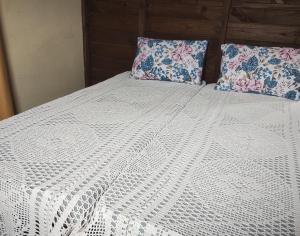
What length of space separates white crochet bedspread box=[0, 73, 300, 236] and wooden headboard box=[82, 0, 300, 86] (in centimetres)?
81

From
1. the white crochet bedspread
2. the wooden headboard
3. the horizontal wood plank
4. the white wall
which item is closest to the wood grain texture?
the white wall

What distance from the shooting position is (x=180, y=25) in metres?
2.20

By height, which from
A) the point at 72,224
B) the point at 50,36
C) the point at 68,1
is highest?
the point at 68,1

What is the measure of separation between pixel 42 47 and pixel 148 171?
69.0 inches

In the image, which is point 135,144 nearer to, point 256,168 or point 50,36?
point 256,168

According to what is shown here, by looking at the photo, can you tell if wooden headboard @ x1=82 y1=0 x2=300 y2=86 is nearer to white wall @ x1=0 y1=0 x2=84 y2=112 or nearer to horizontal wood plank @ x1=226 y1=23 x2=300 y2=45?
horizontal wood plank @ x1=226 y1=23 x2=300 y2=45

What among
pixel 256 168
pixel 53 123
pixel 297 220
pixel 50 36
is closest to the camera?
pixel 297 220

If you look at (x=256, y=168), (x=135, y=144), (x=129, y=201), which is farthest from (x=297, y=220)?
(x=135, y=144)

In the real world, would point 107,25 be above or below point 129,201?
above

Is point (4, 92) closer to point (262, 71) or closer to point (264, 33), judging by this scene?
point (262, 71)

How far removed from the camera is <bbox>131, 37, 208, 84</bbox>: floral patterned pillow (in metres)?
1.99

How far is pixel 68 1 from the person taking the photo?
2.35 meters

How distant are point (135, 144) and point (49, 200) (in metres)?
0.41

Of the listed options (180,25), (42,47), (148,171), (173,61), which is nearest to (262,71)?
(173,61)
